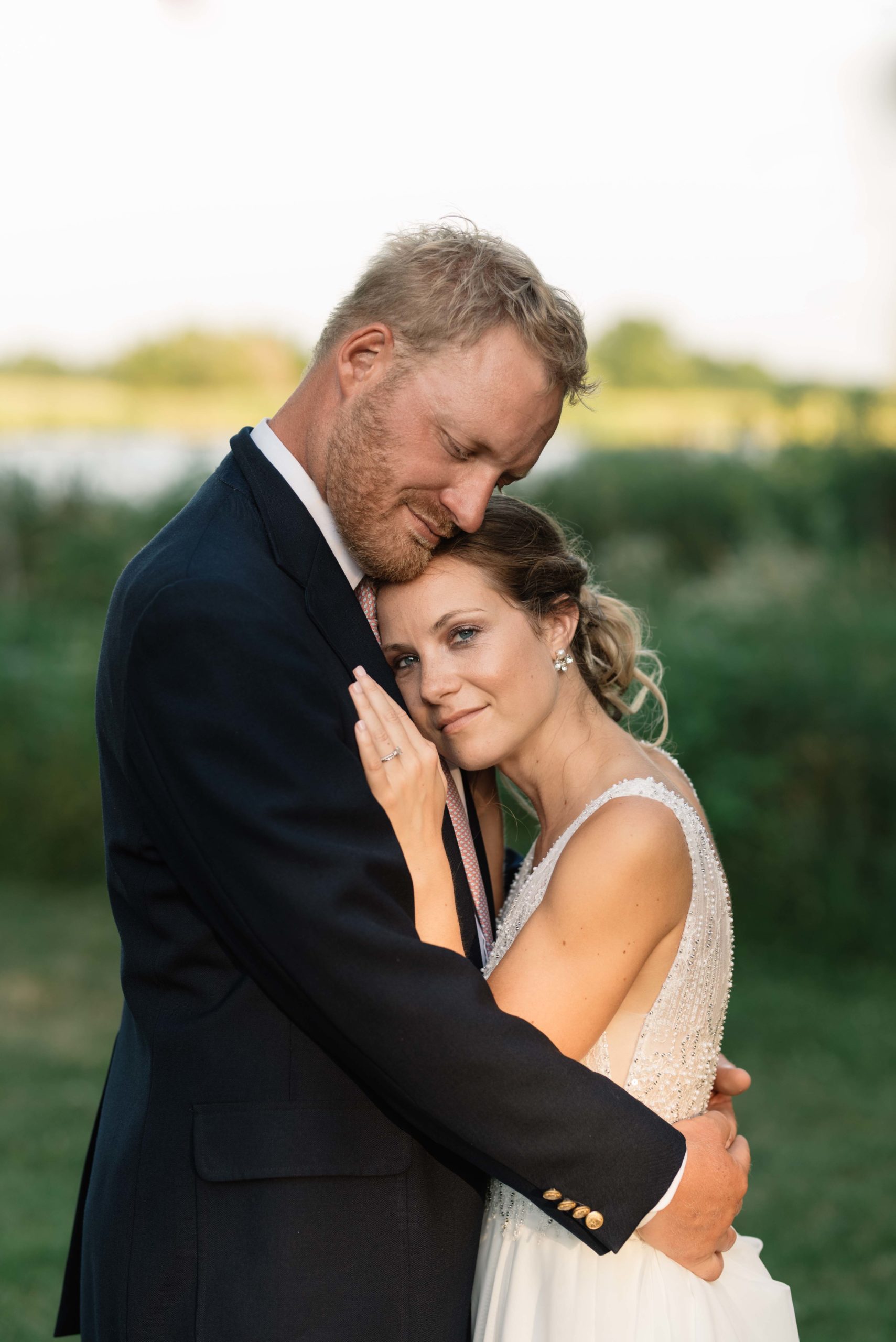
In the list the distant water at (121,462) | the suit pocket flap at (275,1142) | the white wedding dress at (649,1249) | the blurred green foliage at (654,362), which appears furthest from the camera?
the blurred green foliage at (654,362)

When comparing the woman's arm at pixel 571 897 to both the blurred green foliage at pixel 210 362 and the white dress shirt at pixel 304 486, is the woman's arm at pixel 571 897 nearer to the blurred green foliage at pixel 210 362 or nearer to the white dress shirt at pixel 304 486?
the white dress shirt at pixel 304 486

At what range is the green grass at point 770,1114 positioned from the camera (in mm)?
4934

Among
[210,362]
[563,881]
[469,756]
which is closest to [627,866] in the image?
[563,881]

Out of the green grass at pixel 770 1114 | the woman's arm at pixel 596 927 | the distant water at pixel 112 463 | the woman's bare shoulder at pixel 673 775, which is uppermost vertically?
the distant water at pixel 112 463

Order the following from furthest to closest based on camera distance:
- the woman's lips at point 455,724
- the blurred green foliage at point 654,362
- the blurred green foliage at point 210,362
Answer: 1. the blurred green foliage at point 210,362
2. the blurred green foliage at point 654,362
3. the woman's lips at point 455,724

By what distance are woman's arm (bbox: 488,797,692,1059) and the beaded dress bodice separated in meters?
0.09

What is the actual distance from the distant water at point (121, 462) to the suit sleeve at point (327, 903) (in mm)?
10125

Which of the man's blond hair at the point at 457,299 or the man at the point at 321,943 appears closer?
the man at the point at 321,943

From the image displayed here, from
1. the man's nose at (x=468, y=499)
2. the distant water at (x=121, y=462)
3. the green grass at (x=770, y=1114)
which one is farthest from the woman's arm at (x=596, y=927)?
the distant water at (x=121, y=462)

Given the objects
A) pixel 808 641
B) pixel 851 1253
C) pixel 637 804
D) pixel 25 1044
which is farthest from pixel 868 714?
pixel 637 804

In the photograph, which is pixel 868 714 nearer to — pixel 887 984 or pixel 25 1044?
pixel 887 984

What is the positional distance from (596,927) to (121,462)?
11.2 meters

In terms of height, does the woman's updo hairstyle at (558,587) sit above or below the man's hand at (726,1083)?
above

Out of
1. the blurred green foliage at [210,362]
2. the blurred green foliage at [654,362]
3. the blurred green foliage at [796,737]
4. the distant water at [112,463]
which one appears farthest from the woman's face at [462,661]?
the blurred green foliage at [210,362]
